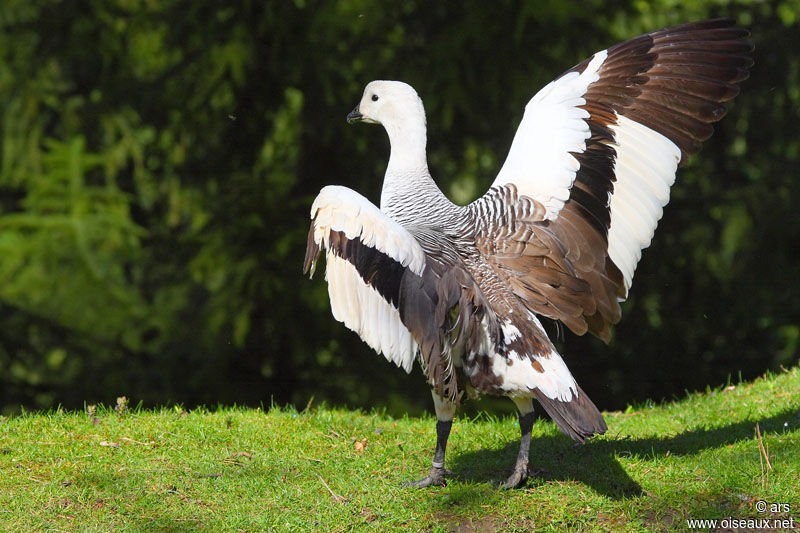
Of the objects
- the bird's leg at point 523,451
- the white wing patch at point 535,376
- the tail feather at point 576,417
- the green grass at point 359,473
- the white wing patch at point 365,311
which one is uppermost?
the white wing patch at point 365,311

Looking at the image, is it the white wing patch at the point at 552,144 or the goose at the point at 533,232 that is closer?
the goose at the point at 533,232

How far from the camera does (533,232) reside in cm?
548

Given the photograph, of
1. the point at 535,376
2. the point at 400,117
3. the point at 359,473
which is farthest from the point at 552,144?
the point at 359,473

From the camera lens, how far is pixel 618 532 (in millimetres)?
4723

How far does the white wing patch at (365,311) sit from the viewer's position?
4.75m

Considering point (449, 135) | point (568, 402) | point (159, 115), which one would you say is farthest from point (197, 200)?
point (568, 402)

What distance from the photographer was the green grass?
190 inches

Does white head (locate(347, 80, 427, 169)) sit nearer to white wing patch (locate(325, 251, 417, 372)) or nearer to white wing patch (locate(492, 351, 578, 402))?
white wing patch (locate(325, 251, 417, 372))

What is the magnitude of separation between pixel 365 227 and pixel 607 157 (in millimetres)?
1730

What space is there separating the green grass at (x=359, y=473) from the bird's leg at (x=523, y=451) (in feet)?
0.18

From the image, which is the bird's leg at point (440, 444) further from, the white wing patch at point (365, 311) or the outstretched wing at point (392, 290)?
the white wing patch at point (365, 311)

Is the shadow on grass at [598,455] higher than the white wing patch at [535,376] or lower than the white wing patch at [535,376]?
lower

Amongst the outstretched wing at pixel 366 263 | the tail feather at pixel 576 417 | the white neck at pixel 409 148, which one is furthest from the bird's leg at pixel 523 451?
the white neck at pixel 409 148

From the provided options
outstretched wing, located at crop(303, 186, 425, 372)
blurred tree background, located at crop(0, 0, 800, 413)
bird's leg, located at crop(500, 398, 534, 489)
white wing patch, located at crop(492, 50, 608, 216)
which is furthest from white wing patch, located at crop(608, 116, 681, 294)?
blurred tree background, located at crop(0, 0, 800, 413)
